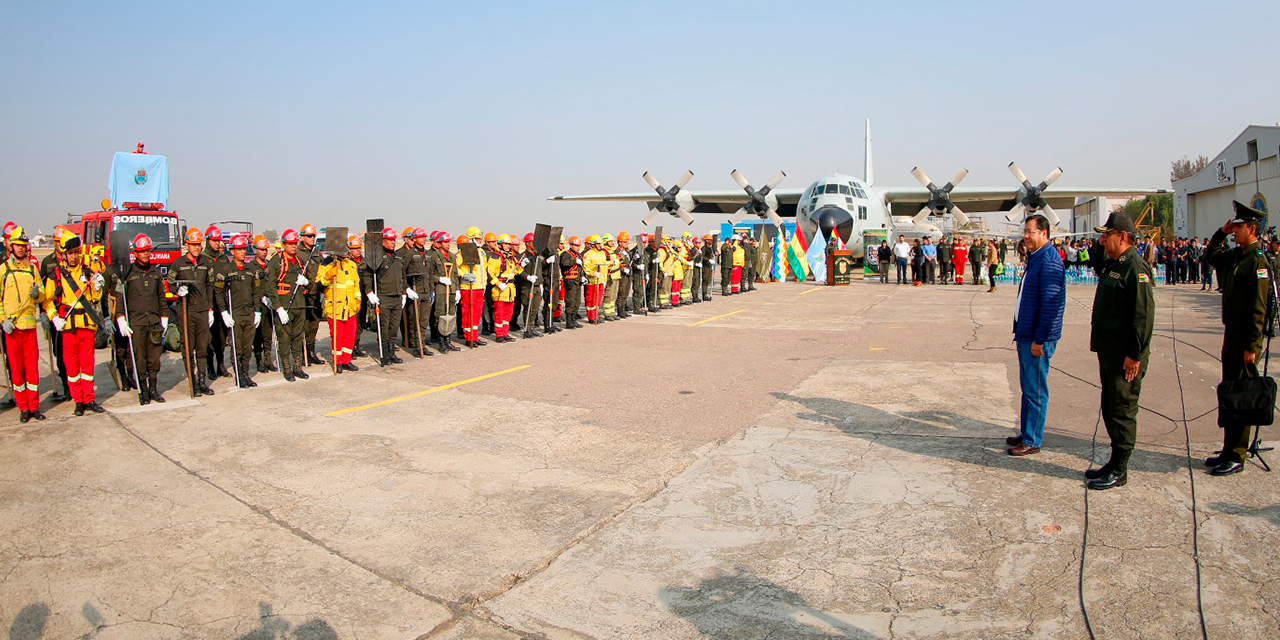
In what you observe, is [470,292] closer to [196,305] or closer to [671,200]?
[196,305]

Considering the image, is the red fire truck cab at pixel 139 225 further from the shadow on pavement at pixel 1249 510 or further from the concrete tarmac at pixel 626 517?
the shadow on pavement at pixel 1249 510

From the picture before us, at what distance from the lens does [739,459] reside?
5.95 metres

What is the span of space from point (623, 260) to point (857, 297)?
833cm

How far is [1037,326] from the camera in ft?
19.1

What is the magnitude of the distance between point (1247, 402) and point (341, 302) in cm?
986

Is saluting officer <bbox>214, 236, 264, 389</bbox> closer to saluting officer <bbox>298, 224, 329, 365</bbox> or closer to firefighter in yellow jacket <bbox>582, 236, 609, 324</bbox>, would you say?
saluting officer <bbox>298, 224, 329, 365</bbox>

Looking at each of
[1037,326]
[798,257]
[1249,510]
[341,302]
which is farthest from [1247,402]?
[798,257]

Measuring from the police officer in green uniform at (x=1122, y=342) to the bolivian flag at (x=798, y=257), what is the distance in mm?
22700

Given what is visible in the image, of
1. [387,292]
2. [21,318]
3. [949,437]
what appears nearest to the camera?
[949,437]

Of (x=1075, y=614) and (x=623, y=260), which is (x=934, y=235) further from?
(x=1075, y=614)

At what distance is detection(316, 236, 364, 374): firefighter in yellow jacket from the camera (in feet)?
34.2

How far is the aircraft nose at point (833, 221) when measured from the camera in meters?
28.0

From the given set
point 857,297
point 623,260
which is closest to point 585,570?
point 623,260

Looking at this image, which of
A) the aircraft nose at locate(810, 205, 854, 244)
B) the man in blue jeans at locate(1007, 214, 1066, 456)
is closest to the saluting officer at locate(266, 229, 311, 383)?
the man in blue jeans at locate(1007, 214, 1066, 456)
